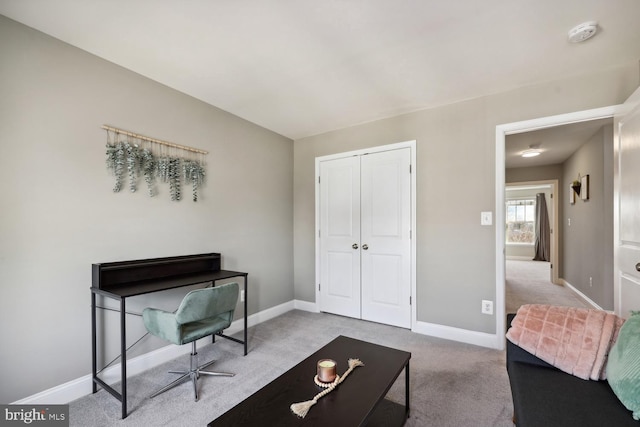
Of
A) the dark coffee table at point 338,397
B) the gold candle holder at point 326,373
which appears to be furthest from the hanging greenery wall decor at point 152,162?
the gold candle holder at point 326,373

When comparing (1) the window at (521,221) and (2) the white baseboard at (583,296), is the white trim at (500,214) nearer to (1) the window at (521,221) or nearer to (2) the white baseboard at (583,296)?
(2) the white baseboard at (583,296)

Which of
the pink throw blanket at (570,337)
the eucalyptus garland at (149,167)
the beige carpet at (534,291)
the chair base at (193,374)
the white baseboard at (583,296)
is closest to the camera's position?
the pink throw blanket at (570,337)

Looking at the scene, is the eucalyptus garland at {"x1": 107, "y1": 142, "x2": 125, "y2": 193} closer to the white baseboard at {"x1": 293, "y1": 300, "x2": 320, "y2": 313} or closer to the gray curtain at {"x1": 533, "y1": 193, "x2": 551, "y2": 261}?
the white baseboard at {"x1": 293, "y1": 300, "x2": 320, "y2": 313}

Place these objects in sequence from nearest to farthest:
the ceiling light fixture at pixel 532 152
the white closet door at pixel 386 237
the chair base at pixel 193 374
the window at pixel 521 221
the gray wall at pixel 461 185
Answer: the chair base at pixel 193 374, the gray wall at pixel 461 185, the white closet door at pixel 386 237, the ceiling light fixture at pixel 532 152, the window at pixel 521 221

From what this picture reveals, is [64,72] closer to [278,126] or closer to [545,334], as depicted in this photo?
[278,126]

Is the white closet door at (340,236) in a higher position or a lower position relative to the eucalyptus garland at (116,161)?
lower

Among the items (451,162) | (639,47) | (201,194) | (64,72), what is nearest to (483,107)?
(451,162)

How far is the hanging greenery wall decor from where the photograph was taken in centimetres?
224

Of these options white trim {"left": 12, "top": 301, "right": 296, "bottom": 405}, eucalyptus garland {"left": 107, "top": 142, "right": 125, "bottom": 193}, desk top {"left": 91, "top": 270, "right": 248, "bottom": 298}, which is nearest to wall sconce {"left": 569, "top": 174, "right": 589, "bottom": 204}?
desk top {"left": 91, "top": 270, "right": 248, "bottom": 298}

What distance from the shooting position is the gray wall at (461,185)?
2602 millimetres

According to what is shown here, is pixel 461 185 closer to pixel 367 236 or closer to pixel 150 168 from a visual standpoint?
pixel 367 236

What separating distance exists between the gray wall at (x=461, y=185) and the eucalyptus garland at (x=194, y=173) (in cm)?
205

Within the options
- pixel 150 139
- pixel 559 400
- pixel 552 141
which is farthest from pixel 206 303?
pixel 552 141

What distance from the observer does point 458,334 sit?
2.93m
